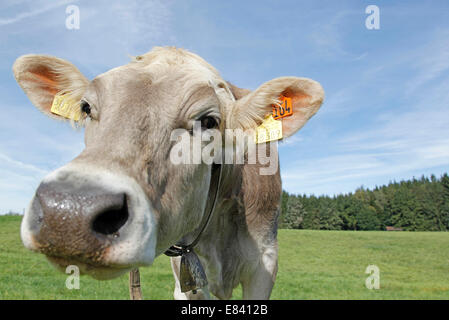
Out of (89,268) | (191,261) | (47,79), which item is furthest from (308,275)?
(89,268)

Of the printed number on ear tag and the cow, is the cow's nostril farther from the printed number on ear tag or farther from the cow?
the printed number on ear tag

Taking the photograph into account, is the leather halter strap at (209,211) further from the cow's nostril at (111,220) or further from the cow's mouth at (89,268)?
the cow's nostril at (111,220)

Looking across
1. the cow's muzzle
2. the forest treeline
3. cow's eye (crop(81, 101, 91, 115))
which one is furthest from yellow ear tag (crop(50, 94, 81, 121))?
the forest treeline

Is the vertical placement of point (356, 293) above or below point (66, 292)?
below

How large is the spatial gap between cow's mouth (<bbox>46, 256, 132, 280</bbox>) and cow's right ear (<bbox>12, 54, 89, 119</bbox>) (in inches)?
77.5

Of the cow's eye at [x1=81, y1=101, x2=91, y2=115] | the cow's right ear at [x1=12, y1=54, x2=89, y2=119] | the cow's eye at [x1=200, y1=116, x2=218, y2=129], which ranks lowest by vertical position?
the cow's eye at [x1=200, y1=116, x2=218, y2=129]

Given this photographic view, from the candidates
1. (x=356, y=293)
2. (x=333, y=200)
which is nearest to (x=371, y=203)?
(x=333, y=200)

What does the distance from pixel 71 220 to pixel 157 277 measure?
10436 mm

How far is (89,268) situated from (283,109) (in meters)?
2.17

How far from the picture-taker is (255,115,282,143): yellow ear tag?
3.18 m

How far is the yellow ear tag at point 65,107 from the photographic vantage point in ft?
11.1

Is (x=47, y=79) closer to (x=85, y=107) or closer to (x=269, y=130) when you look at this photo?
(x=85, y=107)

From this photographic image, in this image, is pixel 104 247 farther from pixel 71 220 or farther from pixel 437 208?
pixel 437 208

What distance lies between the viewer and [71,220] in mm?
1615
